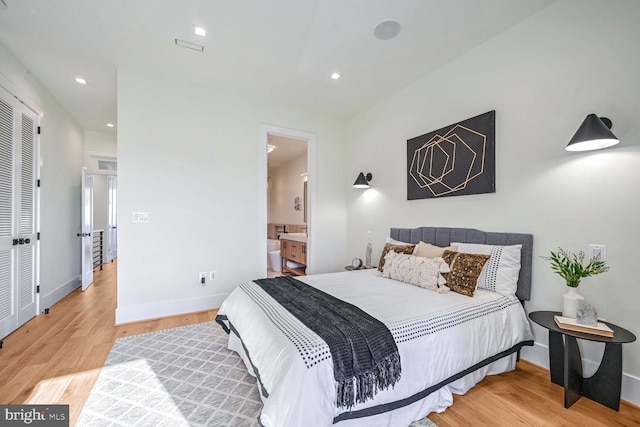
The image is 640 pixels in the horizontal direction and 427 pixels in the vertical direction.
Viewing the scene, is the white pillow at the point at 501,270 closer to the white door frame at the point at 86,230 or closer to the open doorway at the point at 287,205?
the open doorway at the point at 287,205

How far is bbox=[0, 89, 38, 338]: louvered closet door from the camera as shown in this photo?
2574mm

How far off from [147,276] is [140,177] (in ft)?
3.74

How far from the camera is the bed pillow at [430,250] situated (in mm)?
2475

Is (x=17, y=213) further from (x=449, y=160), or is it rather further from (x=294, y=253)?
(x=449, y=160)

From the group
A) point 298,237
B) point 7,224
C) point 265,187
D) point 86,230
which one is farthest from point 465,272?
point 86,230

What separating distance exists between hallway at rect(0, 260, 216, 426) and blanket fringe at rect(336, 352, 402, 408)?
5.11 ft

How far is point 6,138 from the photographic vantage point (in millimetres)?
2617

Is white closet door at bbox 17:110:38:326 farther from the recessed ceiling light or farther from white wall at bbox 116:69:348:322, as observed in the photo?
the recessed ceiling light

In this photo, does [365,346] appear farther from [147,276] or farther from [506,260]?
[147,276]

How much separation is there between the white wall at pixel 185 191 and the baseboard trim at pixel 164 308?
1 cm

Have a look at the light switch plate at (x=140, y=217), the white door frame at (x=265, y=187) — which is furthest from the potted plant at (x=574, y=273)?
the light switch plate at (x=140, y=217)

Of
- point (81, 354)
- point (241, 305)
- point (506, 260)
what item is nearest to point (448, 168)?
point (506, 260)

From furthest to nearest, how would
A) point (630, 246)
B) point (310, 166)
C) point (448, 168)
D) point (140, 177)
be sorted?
1. point (310, 166)
2. point (140, 177)
3. point (448, 168)
4. point (630, 246)

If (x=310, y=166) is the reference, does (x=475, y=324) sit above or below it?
below
